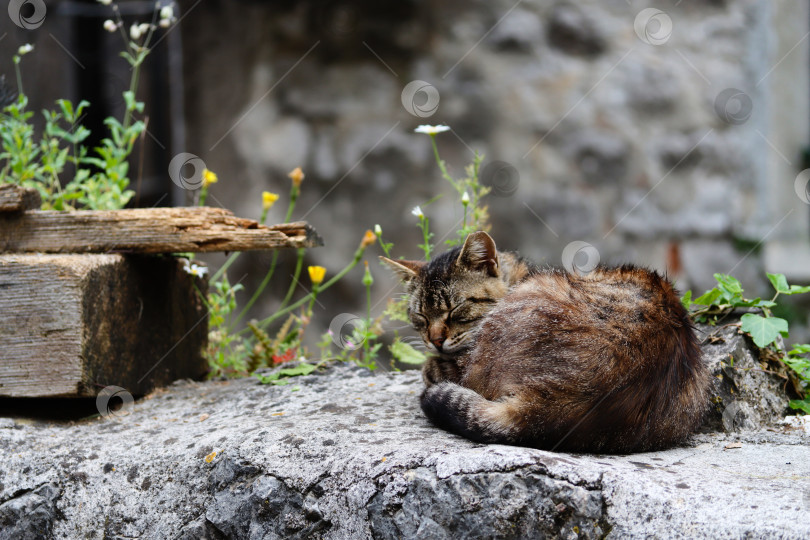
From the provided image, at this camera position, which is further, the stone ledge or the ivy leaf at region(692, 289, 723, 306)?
the ivy leaf at region(692, 289, 723, 306)

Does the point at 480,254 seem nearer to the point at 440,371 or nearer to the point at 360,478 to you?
→ the point at 440,371

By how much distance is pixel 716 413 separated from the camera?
242 centimetres

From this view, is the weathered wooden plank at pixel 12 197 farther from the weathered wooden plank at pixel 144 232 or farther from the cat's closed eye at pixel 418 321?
the cat's closed eye at pixel 418 321

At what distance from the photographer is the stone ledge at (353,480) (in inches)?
69.0

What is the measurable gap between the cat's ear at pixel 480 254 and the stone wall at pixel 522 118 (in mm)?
1791

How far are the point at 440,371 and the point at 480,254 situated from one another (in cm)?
43

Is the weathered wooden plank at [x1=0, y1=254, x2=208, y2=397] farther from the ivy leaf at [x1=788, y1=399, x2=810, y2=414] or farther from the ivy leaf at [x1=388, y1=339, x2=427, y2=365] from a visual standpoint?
the ivy leaf at [x1=788, y1=399, x2=810, y2=414]

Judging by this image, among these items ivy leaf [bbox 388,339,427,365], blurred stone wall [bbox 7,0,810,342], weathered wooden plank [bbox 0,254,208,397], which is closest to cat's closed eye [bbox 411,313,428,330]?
ivy leaf [bbox 388,339,427,365]

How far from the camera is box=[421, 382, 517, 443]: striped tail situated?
2.03m

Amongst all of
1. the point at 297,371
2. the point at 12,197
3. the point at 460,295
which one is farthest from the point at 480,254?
the point at 12,197

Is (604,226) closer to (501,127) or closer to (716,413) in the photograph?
(501,127)

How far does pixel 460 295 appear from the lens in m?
2.66

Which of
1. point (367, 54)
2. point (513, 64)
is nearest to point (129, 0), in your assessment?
point (367, 54)

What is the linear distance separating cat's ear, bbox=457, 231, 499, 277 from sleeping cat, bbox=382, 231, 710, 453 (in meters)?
0.21
